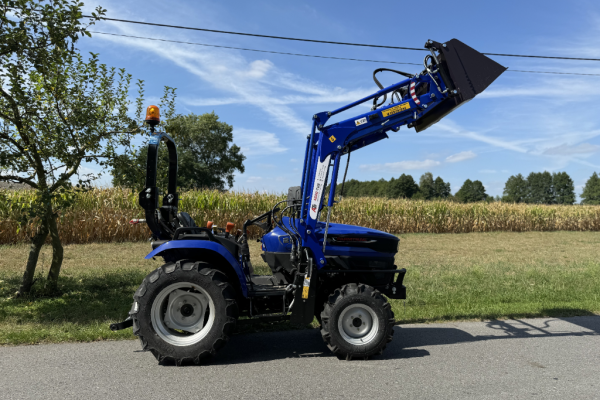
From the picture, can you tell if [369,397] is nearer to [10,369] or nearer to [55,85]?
[10,369]

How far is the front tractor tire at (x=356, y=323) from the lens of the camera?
468 centimetres

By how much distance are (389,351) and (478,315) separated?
7.62 ft

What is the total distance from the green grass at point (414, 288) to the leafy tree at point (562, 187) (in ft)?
250

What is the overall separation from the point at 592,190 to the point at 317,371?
97033mm

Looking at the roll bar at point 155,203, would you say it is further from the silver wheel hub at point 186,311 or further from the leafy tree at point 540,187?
the leafy tree at point 540,187

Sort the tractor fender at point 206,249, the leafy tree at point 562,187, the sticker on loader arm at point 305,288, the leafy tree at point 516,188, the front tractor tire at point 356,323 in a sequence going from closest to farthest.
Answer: the tractor fender at point 206,249 < the front tractor tire at point 356,323 < the sticker on loader arm at point 305,288 < the leafy tree at point 562,187 < the leafy tree at point 516,188

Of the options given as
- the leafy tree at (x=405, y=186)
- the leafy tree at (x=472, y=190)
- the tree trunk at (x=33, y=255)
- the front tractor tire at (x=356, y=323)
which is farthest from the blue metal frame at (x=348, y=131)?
the leafy tree at (x=472, y=190)

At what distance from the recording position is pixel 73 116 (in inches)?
278

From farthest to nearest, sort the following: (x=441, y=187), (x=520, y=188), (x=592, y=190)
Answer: (x=520, y=188) < (x=592, y=190) < (x=441, y=187)

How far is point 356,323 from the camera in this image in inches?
190

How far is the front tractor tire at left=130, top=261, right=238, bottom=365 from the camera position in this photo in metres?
4.43

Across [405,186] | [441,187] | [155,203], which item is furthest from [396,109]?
[441,187]

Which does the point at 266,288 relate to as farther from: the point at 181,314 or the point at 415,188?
the point at 415,188

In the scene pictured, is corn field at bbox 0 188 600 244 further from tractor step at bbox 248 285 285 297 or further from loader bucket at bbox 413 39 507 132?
loader bucket at bbox 413 39 507 132
